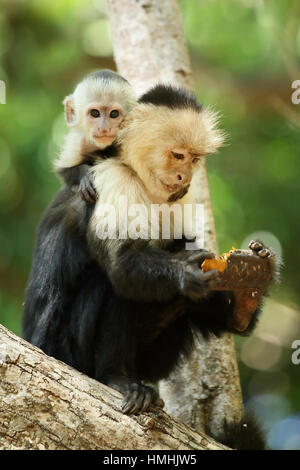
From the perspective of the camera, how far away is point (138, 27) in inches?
305

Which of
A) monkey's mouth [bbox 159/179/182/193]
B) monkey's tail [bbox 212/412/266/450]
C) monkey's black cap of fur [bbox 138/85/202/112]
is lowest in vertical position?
monkey's tail [bbox 212/412/266/450]

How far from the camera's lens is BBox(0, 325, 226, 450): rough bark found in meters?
4.61

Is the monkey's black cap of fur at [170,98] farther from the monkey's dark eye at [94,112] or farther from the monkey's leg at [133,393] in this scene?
A: the monkey's leg at [133,393]

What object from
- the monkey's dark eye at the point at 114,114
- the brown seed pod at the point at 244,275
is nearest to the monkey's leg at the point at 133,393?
the brown seed pod at the point at 244,275

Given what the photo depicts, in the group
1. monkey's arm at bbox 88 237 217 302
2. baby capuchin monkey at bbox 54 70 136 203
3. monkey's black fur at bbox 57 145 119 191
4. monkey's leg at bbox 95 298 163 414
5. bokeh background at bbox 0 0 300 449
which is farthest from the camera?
bokeh background at bbox 0 0 300 449

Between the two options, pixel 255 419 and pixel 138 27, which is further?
pixel 138 27

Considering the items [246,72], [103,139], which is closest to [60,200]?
[103,139]

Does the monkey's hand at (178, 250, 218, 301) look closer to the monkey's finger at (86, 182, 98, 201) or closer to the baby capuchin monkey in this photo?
the monkey's finger at (86, 182, 98, 201)

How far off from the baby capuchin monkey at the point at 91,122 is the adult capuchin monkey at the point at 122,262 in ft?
0.88

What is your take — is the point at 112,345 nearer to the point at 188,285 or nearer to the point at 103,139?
the point at 188,285
